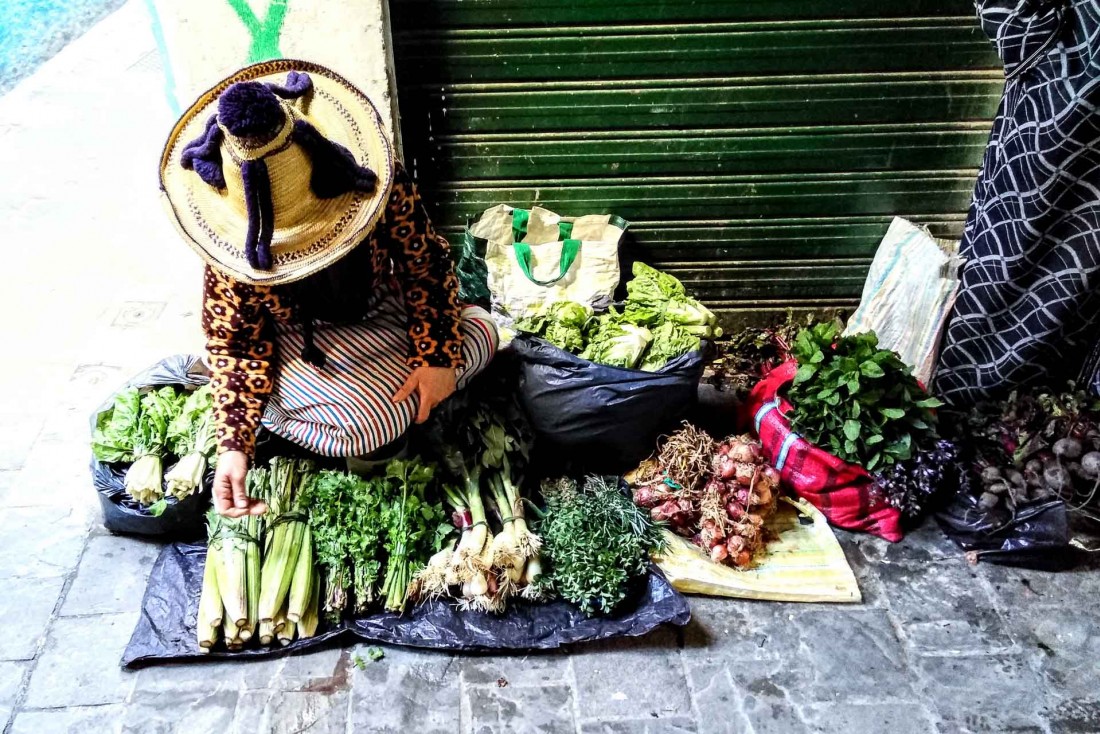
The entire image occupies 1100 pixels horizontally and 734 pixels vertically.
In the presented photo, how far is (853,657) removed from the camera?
122 inches

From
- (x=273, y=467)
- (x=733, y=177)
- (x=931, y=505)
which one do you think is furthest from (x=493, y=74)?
(x=931, y=505)

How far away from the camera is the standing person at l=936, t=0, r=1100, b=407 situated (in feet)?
10.2

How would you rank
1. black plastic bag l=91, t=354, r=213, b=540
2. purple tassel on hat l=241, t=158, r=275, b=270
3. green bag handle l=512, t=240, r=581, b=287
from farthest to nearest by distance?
green bag handle l=512, t=240, r=581, b=287
black plastic bag l=91, t=354, r=213, b=540
purple tassel on hat l=241, t=158, r=275, b=270

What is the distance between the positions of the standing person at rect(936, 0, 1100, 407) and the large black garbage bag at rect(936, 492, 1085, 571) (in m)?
0.56

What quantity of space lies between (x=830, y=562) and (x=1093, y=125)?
197 centimetres

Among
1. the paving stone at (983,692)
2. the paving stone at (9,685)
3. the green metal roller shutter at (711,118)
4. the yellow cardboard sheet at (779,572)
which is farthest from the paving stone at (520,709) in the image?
the green metal roller shutter at (711,118)

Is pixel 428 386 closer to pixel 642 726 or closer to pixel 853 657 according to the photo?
pixel 642 726

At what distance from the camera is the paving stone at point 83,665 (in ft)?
9.47

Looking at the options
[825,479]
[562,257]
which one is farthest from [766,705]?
[562,257]

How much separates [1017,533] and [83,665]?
3.72m

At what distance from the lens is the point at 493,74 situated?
372 centimetres

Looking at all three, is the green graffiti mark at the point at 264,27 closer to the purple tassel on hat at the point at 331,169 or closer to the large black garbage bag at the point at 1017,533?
the purple tassel on hat at the point at 331,169

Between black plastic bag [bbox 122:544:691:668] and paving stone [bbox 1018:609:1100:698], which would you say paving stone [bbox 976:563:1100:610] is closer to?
paving stone [bbox 1018:609:1100:698]

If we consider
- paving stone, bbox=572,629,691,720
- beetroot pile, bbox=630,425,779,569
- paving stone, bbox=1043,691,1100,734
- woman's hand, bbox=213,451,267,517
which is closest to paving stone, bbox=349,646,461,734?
paving stone, bbox=572,629,691,720
